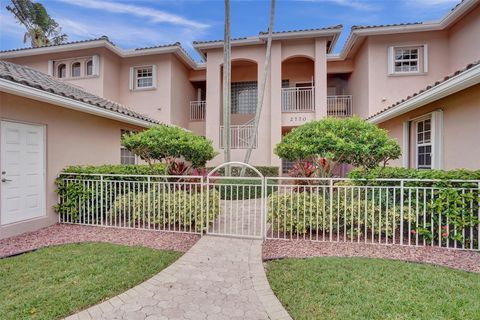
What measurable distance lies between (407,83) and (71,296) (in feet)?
45.6

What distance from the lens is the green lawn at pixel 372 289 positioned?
2.85 metres

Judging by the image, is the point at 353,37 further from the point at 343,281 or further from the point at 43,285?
the point at 43,285

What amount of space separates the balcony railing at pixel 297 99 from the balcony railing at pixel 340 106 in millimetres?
1439

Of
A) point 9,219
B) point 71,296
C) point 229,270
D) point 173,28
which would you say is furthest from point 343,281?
point 173,28

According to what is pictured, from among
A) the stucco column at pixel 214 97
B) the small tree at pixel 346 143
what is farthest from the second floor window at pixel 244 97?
the small tree at pixel 346 143

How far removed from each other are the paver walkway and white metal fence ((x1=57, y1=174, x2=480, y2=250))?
1.45 metres

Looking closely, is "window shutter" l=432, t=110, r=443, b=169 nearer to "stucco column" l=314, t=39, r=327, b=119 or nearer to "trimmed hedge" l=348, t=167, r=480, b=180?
"trimmed hedge" l=348, t=167, r=480, b=180

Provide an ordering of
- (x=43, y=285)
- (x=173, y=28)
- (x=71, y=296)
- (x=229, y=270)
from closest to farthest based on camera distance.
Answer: (x=71, y=296), (x=43, y=285), (x=229, y=270), (x=173, y=28)

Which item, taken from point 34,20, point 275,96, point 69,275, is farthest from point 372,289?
point 34,20

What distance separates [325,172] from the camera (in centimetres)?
657

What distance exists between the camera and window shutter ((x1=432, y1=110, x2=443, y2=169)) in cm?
698

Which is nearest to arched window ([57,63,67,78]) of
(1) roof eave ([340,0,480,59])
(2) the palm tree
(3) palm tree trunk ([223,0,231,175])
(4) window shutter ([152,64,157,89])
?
(4) window shutter ([152,64,157,89])

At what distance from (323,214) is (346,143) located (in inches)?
65.0

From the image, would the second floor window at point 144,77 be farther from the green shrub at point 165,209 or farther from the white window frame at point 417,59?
the white window frame at point 417,59
